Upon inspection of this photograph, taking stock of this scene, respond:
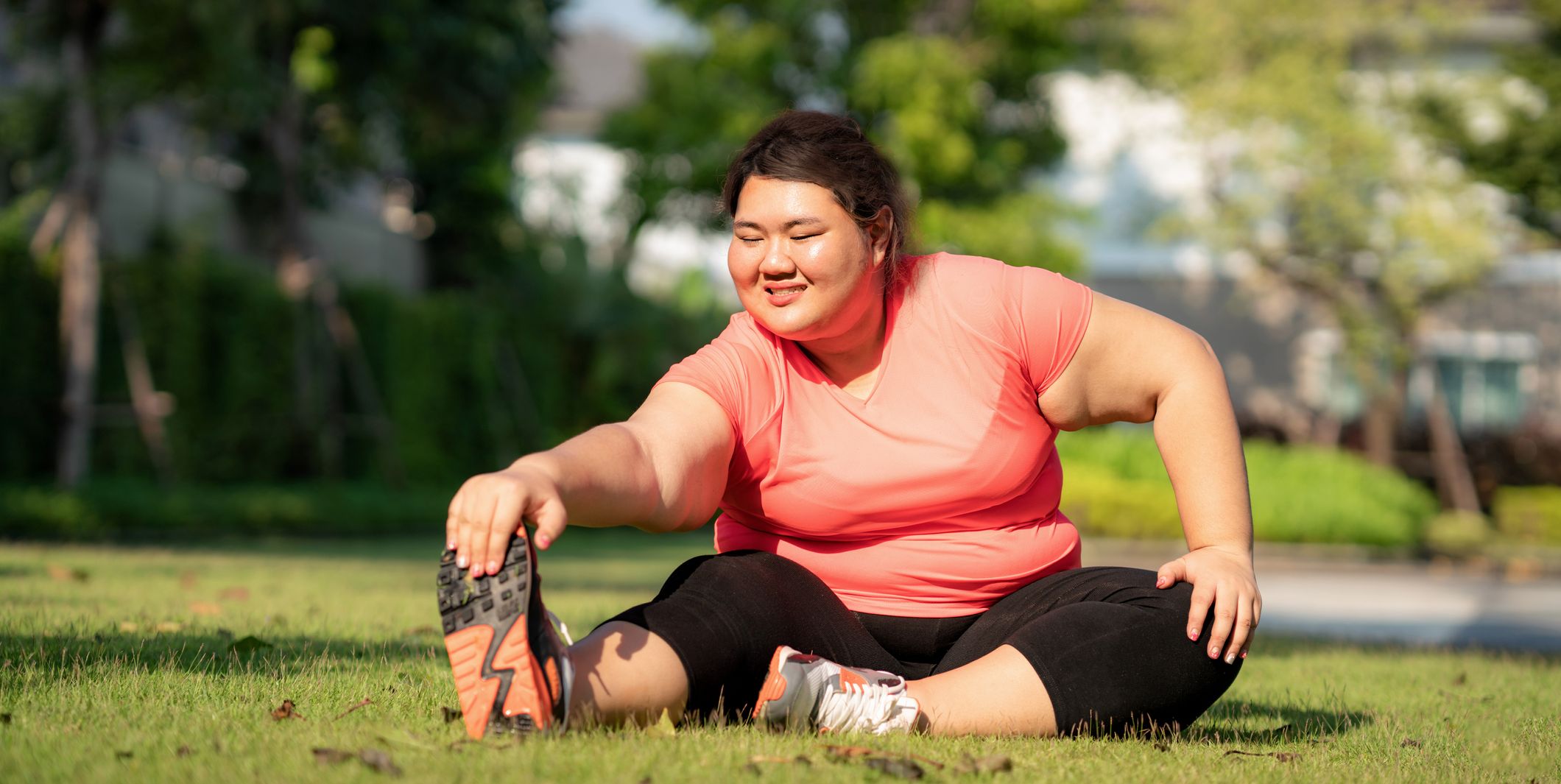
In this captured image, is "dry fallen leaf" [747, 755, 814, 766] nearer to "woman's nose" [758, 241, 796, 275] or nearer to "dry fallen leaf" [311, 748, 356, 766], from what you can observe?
"dry fallen leaf" [311, 748, 356, 766]

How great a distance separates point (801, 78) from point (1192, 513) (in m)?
19.7

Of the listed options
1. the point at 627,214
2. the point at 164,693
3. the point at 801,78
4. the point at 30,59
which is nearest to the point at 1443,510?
the point at 801,78

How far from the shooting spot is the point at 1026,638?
304cm

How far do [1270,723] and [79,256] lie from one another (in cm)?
1145

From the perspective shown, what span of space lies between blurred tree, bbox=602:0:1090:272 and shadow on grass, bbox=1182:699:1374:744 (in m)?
16.1

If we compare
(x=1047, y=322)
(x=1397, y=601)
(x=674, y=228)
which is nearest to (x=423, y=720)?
(x=1047, y=322)

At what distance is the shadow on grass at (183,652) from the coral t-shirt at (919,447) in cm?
129

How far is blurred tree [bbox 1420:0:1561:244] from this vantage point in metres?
15.3

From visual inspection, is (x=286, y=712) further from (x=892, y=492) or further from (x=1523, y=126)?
(x=1523, y=126)

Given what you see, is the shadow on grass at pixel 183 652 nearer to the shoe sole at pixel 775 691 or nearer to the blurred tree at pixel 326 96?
the shoe sole at pixel 775 691

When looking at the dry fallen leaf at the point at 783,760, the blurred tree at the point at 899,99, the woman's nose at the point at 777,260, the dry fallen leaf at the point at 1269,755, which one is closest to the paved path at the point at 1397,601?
the dry fallen leaf at the point at 1269,755

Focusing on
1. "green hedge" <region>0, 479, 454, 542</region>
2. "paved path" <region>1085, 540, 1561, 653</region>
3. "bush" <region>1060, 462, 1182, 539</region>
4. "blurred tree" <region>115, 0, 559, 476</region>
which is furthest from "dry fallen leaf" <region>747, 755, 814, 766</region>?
"bush" <region>1060, 462, 1182, 539</region>

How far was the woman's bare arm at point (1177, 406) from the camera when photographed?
325 cm

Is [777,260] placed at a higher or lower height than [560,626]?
higher
